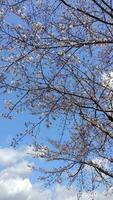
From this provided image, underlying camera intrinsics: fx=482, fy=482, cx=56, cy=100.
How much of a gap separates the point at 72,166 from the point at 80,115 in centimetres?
327

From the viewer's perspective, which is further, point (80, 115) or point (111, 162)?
point (111, 162)

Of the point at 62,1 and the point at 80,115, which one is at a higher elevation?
the point at 62,1

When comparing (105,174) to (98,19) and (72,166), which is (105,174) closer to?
(72,166)

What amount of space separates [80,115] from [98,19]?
3.46 meters

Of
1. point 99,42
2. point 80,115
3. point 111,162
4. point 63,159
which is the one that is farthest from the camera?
point 63,159

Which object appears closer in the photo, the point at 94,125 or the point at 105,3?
the point at 105,3

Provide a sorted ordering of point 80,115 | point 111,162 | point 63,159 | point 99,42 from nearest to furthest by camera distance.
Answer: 1. point 99,42
2. point 80,115
3. point 111,162
4. point 63,159

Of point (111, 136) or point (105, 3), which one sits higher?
point (105, 3)

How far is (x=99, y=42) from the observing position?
12.6m

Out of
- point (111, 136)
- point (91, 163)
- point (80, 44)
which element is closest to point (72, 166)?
point (91, 163)

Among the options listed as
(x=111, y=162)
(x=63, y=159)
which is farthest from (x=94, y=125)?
(x=63, y=159)

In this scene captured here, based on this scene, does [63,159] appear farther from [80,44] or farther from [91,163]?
[80,44]

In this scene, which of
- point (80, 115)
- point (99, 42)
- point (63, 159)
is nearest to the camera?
point (99, 42)

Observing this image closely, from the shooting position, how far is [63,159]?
18562 mm
